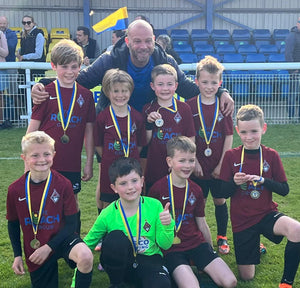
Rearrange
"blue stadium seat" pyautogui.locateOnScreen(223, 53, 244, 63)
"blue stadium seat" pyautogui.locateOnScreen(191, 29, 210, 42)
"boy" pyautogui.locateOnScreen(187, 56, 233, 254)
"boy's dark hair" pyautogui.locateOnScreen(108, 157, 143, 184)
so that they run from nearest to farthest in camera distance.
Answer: "boy's dark hair" pyautogui.locateOnScreen(108, 157, 143, 184) → "boy" pyautogui.locateOnScreen(187, 56, 233, 254) → "blue stadium seat" pyautogui.locateOnScreen(223, 53, 244, 63) → "blue stadium seat" pyautogui.locateOnScreen(191, 29, 210, 42)

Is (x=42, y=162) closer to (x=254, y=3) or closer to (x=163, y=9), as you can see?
(x=163, y=9)

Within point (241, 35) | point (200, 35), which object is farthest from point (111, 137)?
point (241, 35)

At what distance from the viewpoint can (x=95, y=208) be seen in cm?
512

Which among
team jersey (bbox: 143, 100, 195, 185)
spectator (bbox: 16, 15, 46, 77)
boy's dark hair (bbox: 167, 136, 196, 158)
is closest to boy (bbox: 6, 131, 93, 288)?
boy's dark hair (bbox: 167, 136, 196, 158)

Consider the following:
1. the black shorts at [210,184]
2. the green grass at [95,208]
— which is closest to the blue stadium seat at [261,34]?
the green grass at [95,208]

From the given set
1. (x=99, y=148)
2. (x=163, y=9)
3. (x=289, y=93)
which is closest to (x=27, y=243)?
(x=99, y=148)

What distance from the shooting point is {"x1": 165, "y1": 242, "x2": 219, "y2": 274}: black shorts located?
3244 millimetres

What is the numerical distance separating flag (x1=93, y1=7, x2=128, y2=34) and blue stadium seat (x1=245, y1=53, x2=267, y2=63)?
7284 millimetres

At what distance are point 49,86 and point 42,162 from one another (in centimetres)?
88

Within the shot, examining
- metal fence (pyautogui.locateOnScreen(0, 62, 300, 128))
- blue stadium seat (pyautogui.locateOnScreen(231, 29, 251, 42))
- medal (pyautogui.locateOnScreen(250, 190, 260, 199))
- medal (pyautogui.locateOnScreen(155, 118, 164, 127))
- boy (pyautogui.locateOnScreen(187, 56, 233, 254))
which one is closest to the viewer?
medal (pyautogui.locateOnScreen(250, 190, 260, 199))

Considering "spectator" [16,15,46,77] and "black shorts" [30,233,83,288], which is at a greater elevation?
"spectator" [16,15,46,77]

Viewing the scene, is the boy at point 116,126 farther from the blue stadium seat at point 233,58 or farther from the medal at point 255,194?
the blue stadium seat at point 233,58

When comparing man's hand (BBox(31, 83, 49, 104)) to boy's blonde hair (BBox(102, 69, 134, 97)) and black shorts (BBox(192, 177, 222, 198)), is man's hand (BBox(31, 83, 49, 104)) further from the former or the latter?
black shorts (BBox(192, 177, 222, 198))

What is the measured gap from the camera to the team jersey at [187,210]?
11.2 ft
